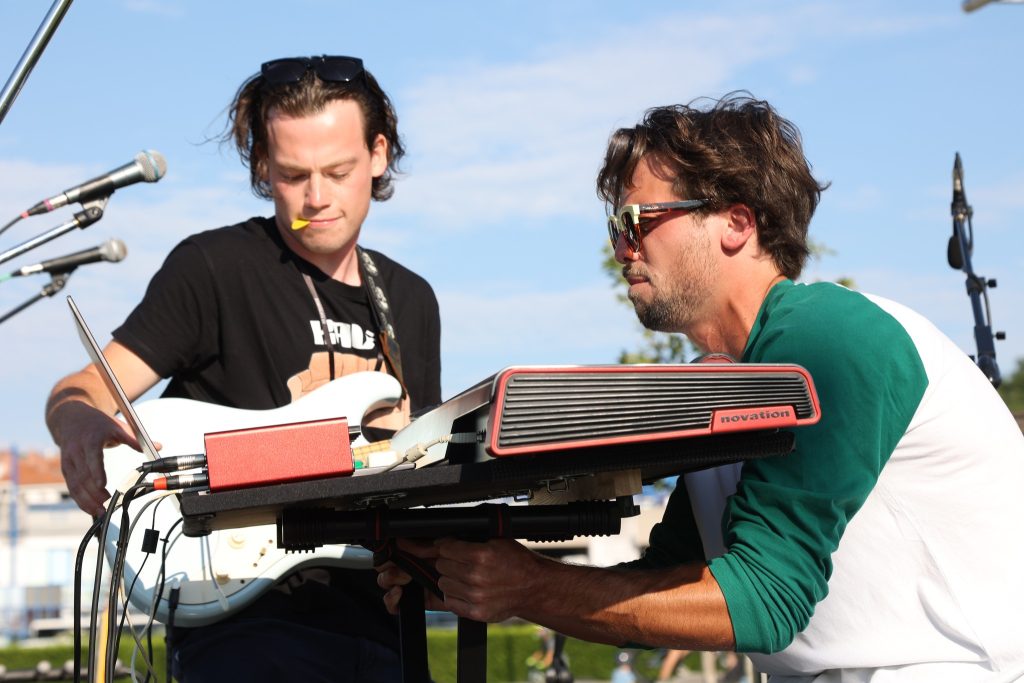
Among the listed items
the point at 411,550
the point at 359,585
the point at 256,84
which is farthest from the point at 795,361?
the point at 256,84

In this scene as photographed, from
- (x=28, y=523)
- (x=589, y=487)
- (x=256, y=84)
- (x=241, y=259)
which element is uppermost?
(x=256, y=84)

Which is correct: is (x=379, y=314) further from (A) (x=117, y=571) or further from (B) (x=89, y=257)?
(B) (x=89, y=257)

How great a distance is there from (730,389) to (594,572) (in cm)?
50

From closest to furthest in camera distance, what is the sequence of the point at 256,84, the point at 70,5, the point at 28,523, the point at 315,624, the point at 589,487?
the point at 589,487, the point at 70,5, the point at 315,624, the point at 256,84, the point at 28,523

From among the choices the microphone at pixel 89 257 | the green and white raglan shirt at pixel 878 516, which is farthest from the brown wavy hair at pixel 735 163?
the microphone at pixel 89 257

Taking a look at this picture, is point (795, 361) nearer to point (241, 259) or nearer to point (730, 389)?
Answer: point (730, 389)

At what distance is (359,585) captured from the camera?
288cm

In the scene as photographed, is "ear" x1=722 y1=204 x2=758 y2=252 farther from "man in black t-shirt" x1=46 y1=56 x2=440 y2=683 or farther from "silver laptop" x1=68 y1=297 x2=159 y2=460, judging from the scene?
"silver laptop" x1=68 y1=297 x2=159 y2=460

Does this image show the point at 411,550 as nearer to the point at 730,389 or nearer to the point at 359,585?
the point at 730,389

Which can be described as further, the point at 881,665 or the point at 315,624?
the point at 315,624

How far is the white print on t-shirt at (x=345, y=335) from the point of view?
3.19 meters

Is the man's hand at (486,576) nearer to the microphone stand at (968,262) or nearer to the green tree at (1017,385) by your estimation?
the microphone stand at (968,262)

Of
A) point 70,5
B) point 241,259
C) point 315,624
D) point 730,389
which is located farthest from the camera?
point 241,259

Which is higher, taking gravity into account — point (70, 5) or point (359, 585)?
point (70, 5)
